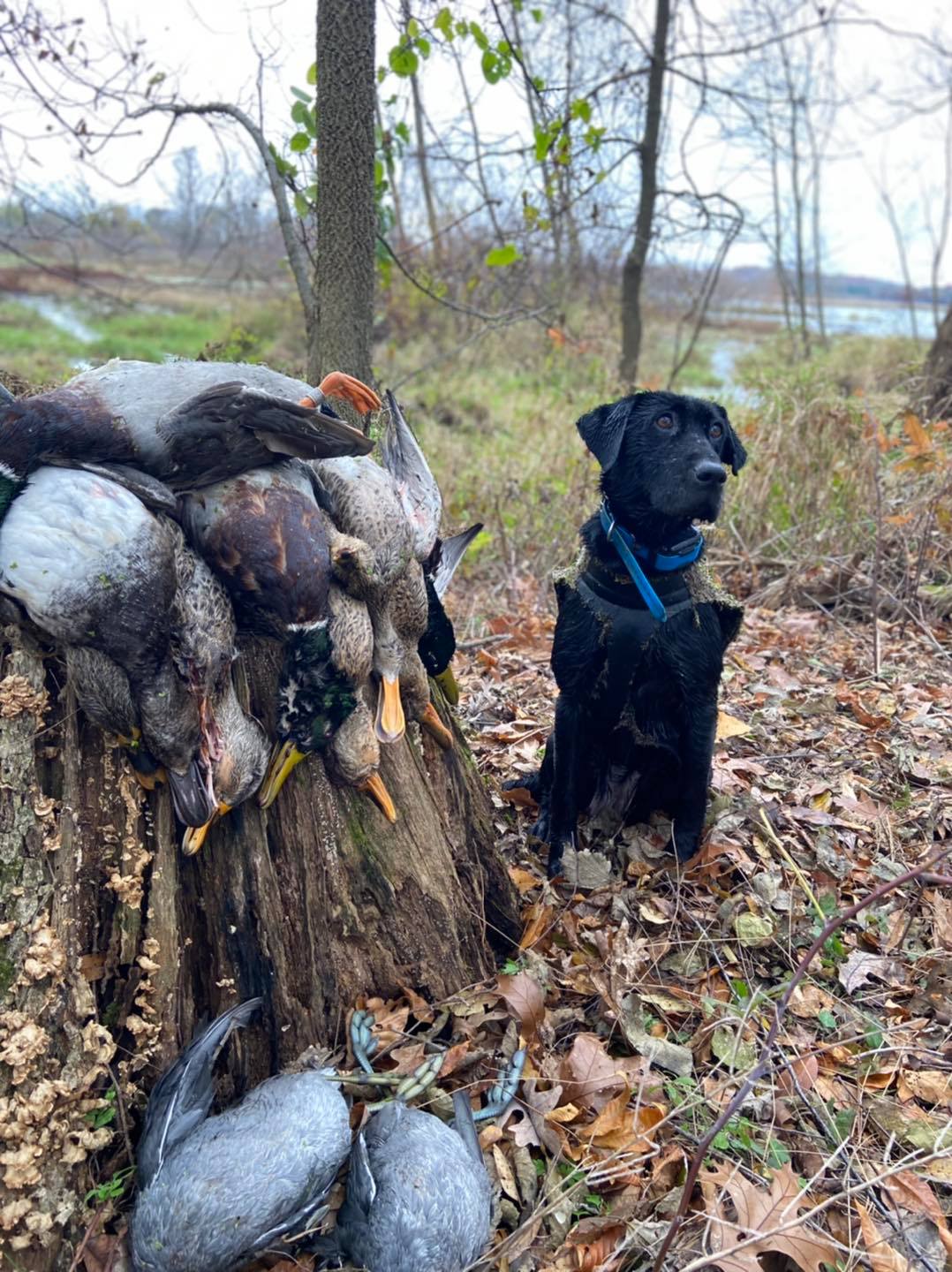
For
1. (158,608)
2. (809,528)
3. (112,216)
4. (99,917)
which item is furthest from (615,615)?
(112,216)

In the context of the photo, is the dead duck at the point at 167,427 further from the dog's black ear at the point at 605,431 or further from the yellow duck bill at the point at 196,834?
the dog's black ear at the point at 605,431

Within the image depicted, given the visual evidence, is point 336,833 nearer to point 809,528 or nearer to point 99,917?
point 99,917

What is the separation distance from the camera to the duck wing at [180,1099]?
1.86 meters

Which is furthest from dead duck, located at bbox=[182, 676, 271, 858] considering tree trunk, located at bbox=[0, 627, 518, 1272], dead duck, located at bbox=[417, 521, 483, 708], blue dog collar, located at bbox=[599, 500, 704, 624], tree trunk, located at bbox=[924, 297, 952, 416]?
tree trunk, located at bbox=[924, 297, 952, 416]

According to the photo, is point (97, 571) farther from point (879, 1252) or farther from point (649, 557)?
point (879, 1252)

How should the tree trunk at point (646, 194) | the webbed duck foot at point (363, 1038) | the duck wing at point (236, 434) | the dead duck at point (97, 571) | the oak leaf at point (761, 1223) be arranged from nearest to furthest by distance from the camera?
1. the dead duck at point (97, 571)
2. the duck wing at point (236, 434)
3. the oak leaf at point (761, 1223)
4. the webbed duck foot at point (363, 1038)
5. the tree trunk at point (646, 194)

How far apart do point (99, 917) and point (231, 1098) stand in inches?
23.6

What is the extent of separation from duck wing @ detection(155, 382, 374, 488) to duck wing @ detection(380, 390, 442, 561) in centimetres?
51

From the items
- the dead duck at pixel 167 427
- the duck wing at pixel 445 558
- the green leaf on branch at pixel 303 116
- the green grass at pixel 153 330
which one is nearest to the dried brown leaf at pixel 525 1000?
the duck wing at pixel 445 558

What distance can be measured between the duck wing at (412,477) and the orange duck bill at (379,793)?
2.05 feet

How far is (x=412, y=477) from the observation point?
2396 millimetres

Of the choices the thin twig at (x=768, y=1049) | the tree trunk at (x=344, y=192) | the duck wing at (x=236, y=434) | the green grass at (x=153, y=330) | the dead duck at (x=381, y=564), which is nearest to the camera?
the thin twig at (x=768, y=1049)

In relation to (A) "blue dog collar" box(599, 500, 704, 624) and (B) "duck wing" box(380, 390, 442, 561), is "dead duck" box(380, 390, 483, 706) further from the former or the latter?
(A) "blue dog collar" box(599, 500, 704, 624)

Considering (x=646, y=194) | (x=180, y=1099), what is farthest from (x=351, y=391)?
(x=646, y=194)
